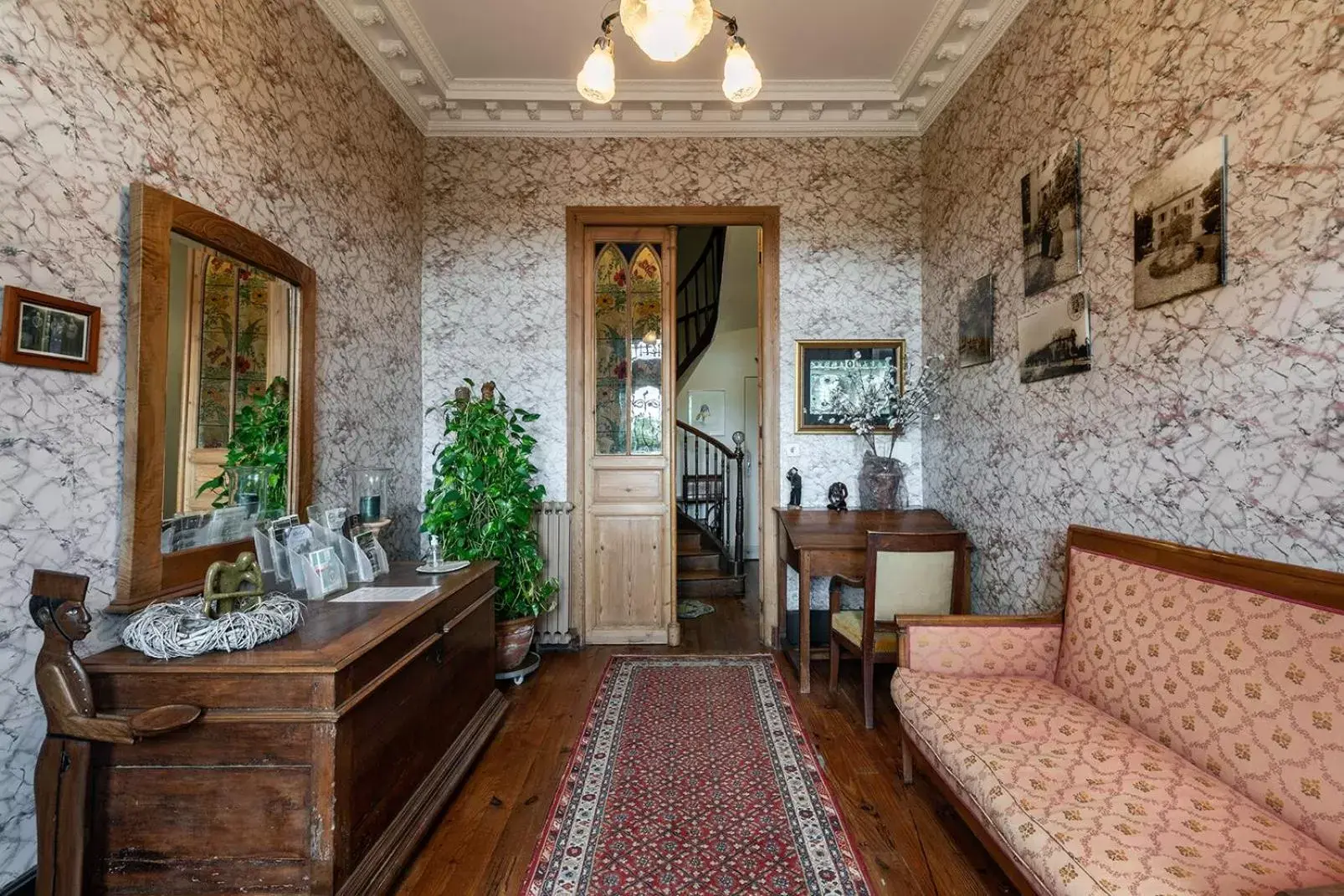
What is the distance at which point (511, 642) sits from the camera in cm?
311

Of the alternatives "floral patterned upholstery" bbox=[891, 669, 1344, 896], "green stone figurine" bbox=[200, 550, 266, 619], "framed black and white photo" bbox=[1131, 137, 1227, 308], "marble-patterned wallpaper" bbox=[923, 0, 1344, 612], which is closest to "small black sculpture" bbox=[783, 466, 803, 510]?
"marble-patterned wallpaper" bbox=[923, 0, 1344, 612]

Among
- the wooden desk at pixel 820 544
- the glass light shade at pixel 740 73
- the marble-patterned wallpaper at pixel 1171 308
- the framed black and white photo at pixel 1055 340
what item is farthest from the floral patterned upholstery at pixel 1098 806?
the glass light shade at pixel 740 73

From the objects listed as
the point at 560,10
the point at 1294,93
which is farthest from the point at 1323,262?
the point at 560,10

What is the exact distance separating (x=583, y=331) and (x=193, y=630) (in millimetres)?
2707

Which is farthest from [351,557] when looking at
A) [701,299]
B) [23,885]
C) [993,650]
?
[701,299]

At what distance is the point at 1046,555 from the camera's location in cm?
237

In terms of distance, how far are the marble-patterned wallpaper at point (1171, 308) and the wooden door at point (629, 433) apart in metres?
1.85

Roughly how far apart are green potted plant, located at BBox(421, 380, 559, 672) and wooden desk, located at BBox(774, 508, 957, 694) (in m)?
1.46

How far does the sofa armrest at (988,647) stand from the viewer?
204 centimetres

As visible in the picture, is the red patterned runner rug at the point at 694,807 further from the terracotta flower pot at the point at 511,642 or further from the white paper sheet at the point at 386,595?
the white paper sheet at the point at 386,595

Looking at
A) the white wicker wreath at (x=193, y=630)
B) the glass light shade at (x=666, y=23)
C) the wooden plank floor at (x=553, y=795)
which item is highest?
the glass light shade at (x=666, y=23)

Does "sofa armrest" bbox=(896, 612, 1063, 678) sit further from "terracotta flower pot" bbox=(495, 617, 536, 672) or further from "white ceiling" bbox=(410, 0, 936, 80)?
"white ceiling" bbox=(410, 0, 936, 80)

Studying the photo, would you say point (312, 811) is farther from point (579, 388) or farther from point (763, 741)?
point (579, 388)

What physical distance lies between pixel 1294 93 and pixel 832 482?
2.59 metres
